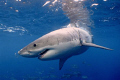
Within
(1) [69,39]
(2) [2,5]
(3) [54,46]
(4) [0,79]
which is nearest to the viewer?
(3) [54,46]

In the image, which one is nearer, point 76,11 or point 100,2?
point 100,2

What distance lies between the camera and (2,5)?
11406 mm

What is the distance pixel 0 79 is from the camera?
23.7 m

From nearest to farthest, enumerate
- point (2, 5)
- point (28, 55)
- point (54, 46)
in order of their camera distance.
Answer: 1. point (28, 55)
2. point (54, 46)
3. point (2, 5)

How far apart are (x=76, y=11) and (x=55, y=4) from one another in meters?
2.68

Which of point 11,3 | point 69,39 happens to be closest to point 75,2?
point 11,3

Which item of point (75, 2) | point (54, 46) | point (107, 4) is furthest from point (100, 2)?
point (54, 46)

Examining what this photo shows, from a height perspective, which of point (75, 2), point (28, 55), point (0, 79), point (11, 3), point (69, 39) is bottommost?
point (0, 79)

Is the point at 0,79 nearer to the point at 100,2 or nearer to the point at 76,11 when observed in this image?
the point at 76,11

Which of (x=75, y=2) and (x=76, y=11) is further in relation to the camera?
(x=76, y=11)

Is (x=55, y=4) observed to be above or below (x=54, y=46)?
above

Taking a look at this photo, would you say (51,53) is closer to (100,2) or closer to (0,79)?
(100,2)

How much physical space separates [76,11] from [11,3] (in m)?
7.18

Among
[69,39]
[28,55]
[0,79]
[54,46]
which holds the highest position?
[69,39]
